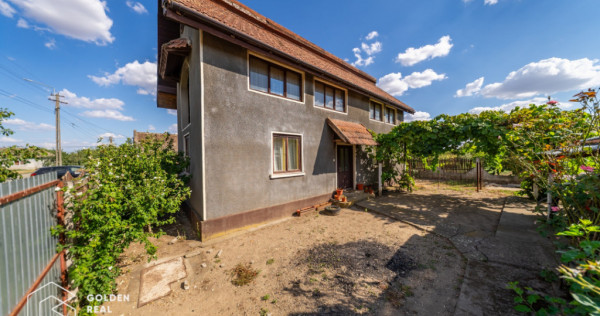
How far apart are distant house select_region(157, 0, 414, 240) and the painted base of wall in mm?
29

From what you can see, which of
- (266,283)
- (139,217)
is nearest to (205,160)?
(139,217)

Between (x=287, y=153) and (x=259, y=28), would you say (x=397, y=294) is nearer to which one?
(x=287, y=153)

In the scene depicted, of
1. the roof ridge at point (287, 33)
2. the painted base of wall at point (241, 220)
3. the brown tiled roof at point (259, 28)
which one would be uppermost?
the roof ridge at point (287, 33)

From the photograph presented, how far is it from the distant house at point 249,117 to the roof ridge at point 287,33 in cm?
6

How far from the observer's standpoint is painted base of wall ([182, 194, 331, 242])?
5559mm

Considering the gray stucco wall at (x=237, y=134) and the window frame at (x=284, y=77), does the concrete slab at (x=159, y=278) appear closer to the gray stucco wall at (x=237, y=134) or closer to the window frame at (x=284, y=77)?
the gray stucco wall at (x=237, y=134)

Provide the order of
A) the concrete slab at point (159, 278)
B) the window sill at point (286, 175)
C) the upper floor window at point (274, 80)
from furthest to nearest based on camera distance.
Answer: the window sill at point (286, 175) < the upper floor window at point (274, 80) < the concrete slab at point (159, 278)

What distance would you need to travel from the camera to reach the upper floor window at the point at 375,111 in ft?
39.6

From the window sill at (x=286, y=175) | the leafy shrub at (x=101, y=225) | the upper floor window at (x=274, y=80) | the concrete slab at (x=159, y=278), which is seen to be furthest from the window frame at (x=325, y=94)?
the concrete slab at (x=159, y=278)

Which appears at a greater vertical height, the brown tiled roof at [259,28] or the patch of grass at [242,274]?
the brown tiled roof at [259,28]

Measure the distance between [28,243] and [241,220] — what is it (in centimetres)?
414

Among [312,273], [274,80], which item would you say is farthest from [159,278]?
[274,80]

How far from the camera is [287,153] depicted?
7473mm

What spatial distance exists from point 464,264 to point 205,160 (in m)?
6.46
